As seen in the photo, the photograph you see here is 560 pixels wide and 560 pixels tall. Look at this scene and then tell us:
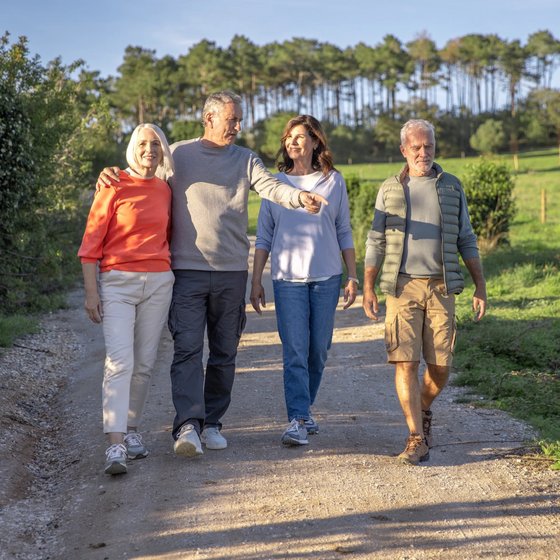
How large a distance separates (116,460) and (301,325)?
1.51 m

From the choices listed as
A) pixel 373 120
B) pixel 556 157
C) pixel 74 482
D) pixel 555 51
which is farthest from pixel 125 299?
pixel 555 51

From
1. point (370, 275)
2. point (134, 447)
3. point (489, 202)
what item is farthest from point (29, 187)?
point (489, 202)

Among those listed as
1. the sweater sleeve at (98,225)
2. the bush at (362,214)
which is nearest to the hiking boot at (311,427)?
the sweater sleeve at (98,225)

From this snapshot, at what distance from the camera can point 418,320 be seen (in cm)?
570

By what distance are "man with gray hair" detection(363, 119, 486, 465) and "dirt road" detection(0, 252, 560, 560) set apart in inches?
21.7

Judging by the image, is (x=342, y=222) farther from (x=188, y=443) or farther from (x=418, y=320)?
(x=188, y=443)

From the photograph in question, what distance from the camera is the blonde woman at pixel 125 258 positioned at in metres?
5.52

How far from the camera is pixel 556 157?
7938 cm

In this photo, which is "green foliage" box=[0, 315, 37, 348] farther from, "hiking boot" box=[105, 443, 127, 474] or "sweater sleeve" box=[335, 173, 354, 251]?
"sweater sleeve" box=[335, 173, 354, 251]

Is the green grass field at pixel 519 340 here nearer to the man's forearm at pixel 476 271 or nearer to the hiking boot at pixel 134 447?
the man's forearm at pixel 476 271

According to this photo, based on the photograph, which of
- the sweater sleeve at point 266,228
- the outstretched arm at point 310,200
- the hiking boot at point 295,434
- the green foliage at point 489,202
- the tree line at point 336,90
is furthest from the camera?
the tree line at point 336,90

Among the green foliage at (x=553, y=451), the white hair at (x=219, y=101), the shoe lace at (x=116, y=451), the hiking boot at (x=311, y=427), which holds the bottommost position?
the green foliage at (x=553, y=451)

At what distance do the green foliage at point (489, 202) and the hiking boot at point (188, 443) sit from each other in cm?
1544

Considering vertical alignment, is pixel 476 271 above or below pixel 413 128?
below
